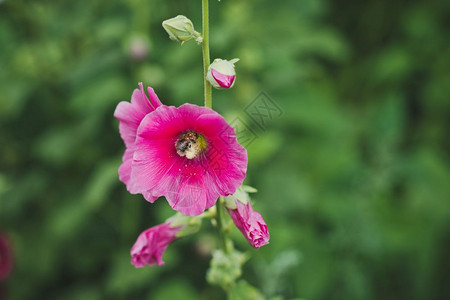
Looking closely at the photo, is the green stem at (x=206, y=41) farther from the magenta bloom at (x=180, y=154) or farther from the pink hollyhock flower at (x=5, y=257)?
the pink hollyhock flower at (x=5, y=257)

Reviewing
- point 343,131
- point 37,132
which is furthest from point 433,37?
point 37,132

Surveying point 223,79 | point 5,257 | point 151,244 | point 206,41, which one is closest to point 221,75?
point 223,79

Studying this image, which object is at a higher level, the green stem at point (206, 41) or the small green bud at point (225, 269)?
the green stem at point (206, 41)

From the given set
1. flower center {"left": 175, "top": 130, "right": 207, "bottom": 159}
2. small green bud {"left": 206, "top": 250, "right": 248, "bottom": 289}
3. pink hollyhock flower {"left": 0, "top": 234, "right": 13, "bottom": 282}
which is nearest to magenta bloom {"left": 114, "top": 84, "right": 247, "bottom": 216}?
flower center {"left": 175, "top": 130, "right": 207, "bottom": 159}

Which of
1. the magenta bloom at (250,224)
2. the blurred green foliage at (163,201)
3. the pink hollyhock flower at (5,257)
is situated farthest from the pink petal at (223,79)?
the pink hollyhock flower at (5,257)

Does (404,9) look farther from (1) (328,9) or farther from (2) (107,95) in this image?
(2) (107,95)

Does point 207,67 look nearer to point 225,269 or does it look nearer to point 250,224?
point 250,224
